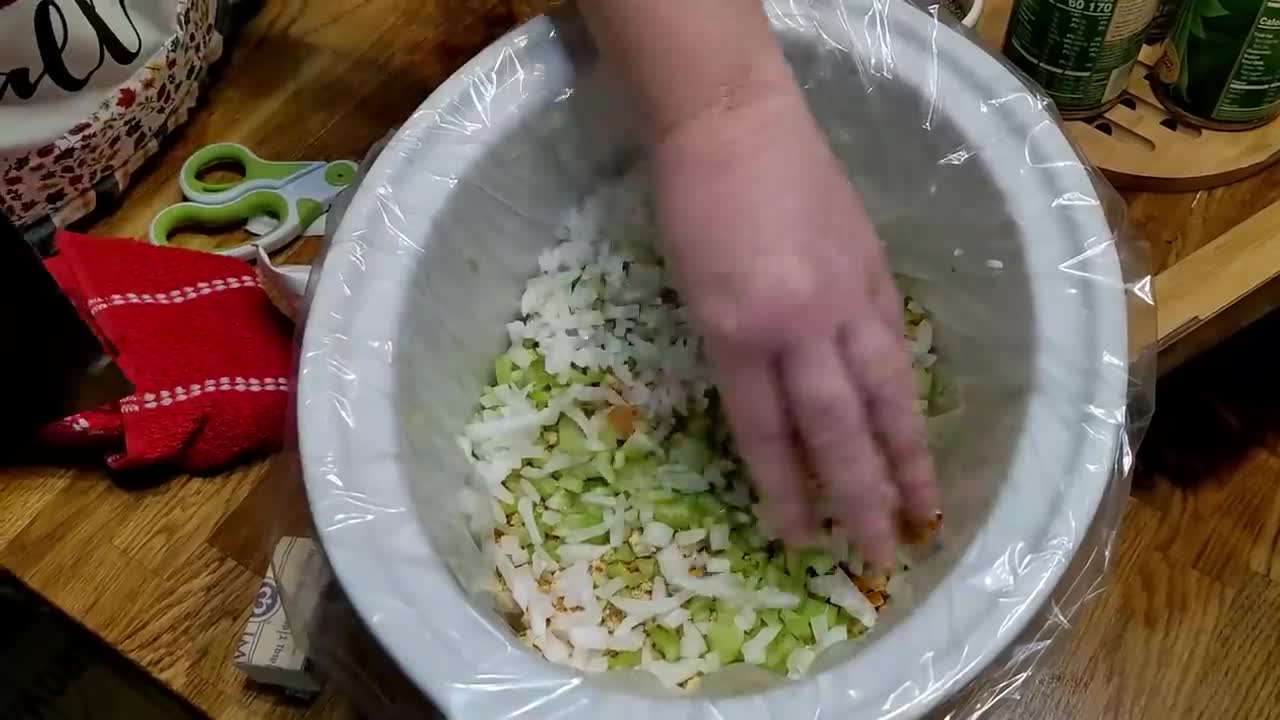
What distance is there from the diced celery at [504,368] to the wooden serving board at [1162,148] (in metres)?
0.36

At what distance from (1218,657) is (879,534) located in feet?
0.97

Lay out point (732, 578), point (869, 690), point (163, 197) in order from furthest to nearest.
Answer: point (163, 197), point (732, 578), point (869, 690)

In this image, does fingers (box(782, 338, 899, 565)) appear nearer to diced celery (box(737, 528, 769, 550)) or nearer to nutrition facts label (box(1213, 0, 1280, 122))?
diced celery (box(737, 528, 769, 550))

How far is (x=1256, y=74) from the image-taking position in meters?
0.66

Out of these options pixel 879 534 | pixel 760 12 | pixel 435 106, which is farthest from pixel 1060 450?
pixel 435 106

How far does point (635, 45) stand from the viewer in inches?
20.7

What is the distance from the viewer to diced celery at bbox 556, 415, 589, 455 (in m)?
0.64

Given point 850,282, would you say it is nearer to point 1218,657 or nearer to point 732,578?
point 732,578

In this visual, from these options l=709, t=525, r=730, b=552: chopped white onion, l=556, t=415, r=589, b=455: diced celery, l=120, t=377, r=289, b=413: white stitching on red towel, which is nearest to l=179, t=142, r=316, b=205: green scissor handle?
l=120, t=377, r=289, b=413: white stitching on red towel

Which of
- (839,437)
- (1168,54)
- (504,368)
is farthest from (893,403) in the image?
(1168,54)

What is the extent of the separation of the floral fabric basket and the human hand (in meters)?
0.41

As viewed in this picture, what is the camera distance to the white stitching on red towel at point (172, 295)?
69 cm

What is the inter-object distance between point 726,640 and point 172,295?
1.31 ft

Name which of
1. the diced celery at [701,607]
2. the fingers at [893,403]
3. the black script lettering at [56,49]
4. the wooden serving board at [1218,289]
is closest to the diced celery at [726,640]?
the diced celery at [701,607]
